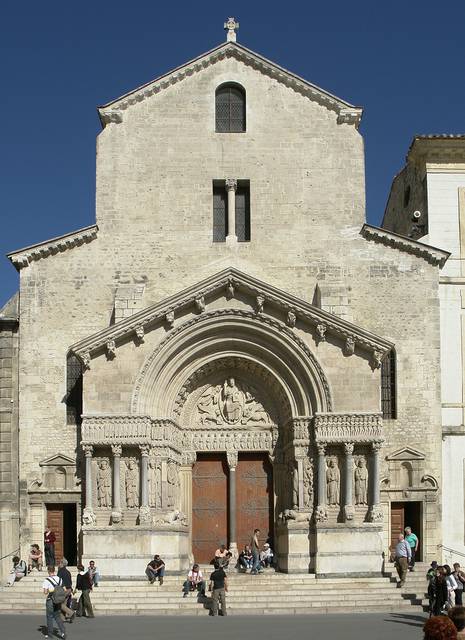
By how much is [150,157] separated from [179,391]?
279 inches

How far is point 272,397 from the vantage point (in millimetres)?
30531

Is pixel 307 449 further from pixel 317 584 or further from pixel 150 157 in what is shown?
pixel 150 157

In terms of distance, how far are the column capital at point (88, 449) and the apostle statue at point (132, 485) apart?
1.04 meters

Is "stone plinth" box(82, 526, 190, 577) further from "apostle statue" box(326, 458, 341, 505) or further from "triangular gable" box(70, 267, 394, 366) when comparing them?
"triangular gable" box(70, 267, 394, 366)

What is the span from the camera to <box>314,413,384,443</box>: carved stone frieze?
93.0 ft

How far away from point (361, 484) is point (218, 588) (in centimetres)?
586

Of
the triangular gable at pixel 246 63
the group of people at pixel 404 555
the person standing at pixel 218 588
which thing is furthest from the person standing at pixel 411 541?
the triangular gable at pixel 246 63

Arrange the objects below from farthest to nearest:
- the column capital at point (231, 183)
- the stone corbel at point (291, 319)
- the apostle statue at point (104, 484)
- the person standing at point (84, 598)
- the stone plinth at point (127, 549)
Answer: the column capital at point (231, 183), the stone corbel at point (291, 319), the apostle statue at point (104, 484), the stone plinth at point (127, 549), the person standing at point (84, 598)

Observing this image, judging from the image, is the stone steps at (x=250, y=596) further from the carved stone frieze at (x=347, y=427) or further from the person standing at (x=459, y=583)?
the carved stone frieze at (x=347, y=427)

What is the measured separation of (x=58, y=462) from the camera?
98.1ft

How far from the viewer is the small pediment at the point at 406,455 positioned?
30.0 meters

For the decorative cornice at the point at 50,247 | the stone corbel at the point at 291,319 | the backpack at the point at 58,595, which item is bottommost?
the backpack at the point at 58,595

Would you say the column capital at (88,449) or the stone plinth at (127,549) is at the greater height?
the column capital at (88,449)

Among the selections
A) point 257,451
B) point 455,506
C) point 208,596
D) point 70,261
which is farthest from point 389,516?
point 70,261
